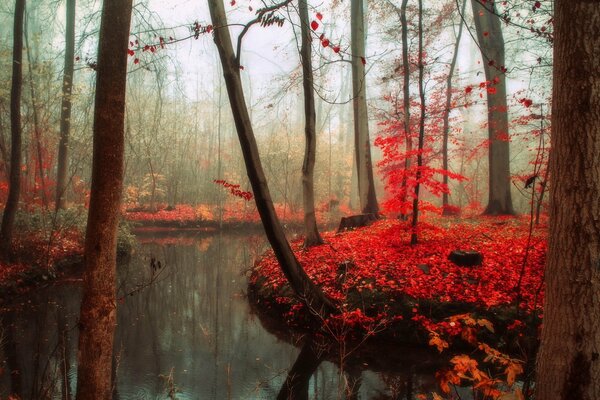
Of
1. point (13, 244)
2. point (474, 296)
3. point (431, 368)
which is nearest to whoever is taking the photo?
point (431, 368)

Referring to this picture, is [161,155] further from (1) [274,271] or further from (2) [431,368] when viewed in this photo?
(2) [431,368]

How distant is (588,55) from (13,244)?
11.8 metres

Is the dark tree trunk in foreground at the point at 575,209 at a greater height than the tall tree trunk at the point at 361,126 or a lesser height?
lesser

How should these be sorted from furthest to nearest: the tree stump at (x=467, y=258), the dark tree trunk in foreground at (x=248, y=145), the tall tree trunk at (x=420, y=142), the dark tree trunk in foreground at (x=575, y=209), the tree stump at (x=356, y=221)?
the tree stump at (x=356, y=221) → the tall tree trunk at (x=420, y=142) → the tree stump at (x=467, y=258) → the dark tree trunk in foreground at (x=248, y=145) → the dark tree trunk in foreground at (x=575, y=209)

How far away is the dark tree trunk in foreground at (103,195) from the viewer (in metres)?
3.58

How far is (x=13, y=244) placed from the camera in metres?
9.73

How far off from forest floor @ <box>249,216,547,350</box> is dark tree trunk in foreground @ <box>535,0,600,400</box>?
2.97 metres

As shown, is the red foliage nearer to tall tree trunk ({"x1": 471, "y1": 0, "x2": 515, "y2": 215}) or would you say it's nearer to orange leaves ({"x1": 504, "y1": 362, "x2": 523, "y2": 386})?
tall tree trunk ({"x1": 471, "y1": 0, "x2": 515, "y2": 215})

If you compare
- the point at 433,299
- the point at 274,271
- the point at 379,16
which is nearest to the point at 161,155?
the point at 379,16

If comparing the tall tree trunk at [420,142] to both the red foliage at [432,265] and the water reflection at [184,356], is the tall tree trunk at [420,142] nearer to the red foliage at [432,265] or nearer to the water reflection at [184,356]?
the red foliage at [432,265]

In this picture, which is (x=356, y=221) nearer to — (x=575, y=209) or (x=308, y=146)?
(x=308, y=146)

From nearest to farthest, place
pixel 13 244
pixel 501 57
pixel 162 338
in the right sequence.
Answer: pixel 162 338 < pixel 13 244 < pixel 501 57

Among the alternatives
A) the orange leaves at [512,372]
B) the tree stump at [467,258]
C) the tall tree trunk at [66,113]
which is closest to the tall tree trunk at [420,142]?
the tree stump at [467,258]

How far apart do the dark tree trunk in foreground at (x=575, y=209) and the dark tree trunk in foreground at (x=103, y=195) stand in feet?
11.8
